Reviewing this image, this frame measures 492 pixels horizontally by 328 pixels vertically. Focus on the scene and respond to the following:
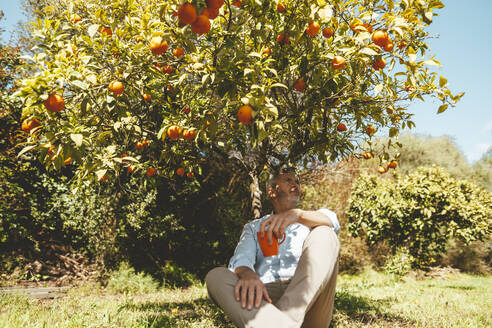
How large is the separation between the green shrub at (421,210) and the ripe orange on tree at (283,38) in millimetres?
5326

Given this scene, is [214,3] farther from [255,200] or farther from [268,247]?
[255,200]

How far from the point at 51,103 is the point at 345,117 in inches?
99.6

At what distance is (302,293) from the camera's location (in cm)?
132

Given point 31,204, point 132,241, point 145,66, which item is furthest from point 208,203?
→ point 145,66

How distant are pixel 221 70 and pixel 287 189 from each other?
907mm

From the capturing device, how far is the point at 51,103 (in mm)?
1395

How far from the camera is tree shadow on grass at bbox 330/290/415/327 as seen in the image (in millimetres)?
2404

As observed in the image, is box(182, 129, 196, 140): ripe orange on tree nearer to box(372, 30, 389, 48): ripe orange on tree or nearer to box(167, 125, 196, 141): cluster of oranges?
box(167, 125, 196, 141): cluster of oranges

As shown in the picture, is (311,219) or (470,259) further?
(470,259)

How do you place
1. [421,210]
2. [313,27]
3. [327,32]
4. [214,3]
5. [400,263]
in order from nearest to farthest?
[214,3]
[313,27]
[327,32]
[421,210]
[400,263]

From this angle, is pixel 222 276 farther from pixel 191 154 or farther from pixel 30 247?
pixel 30 247

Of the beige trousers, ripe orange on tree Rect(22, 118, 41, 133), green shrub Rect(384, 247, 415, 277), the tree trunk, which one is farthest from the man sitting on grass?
green shrub Rect(384, 247, 415, 277)

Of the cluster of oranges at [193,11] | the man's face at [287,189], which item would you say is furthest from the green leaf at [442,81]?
the cluster of oranges at [193,11]

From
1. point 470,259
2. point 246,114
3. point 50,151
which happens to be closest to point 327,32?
point 246,114
